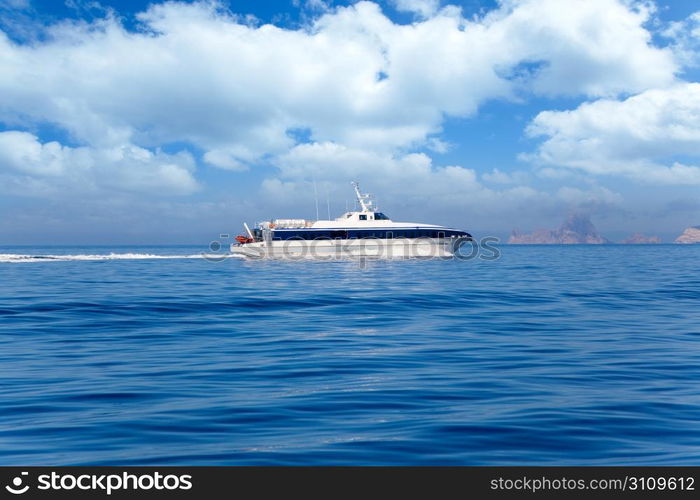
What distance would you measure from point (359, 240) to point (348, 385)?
62104 mm

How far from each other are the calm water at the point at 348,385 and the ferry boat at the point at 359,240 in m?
48.9

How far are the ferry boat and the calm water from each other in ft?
160

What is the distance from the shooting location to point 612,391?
10.6m

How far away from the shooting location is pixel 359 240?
7306 cm
